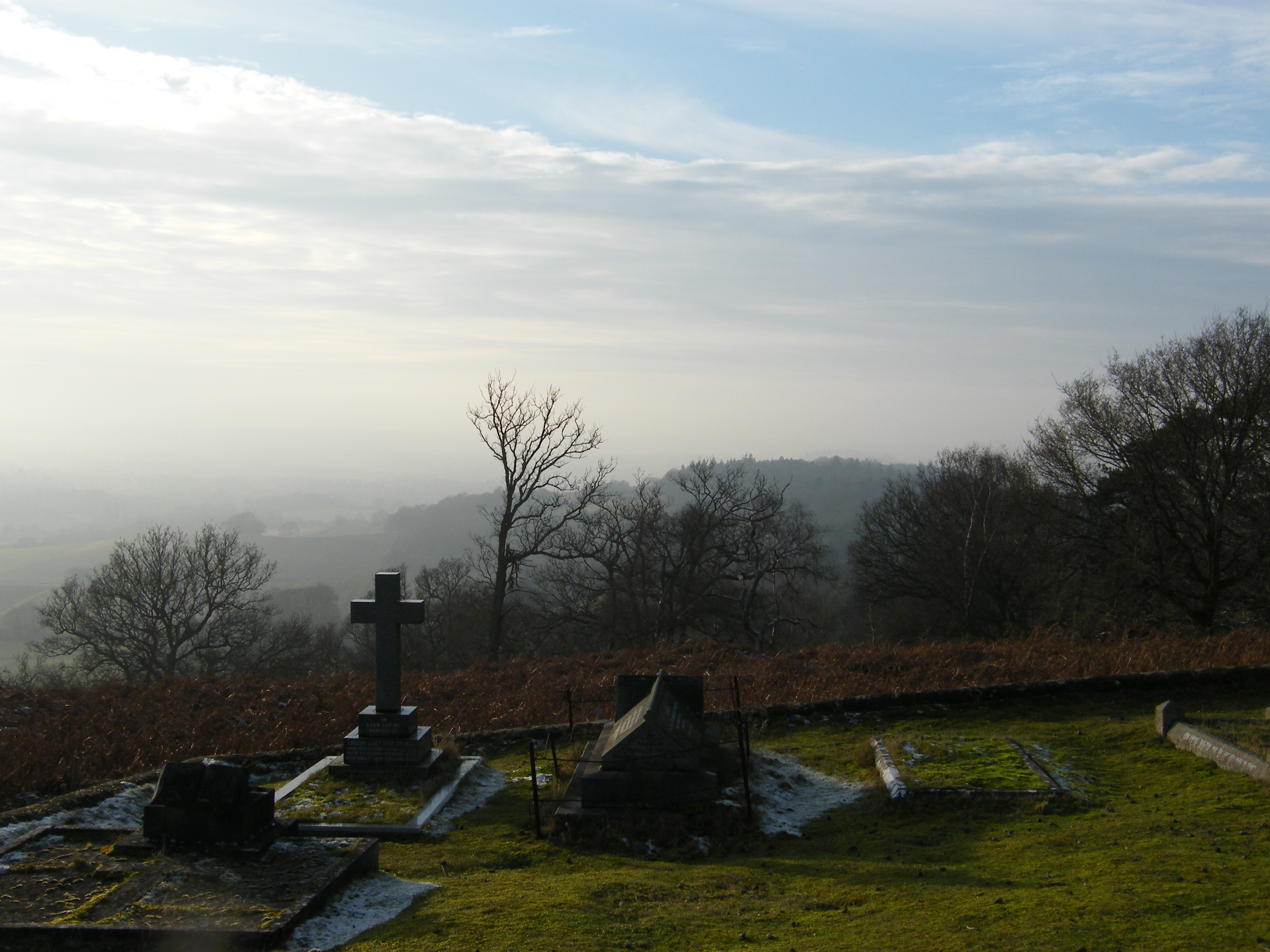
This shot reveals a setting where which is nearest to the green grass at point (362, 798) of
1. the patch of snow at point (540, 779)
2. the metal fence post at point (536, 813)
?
the patch of snow at point (540, 779)

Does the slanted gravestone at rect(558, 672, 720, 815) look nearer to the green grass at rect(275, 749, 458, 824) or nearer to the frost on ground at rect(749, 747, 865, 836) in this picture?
the frost on ground at rect(749, 747, 865, 836)

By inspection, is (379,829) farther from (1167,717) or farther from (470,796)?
(1167,717)

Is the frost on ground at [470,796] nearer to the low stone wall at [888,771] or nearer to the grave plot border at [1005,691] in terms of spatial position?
the grave plot border at [1005,691]

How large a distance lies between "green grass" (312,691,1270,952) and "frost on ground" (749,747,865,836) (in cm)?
22

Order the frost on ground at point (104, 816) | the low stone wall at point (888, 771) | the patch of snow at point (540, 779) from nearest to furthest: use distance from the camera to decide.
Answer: the frost on ground at point (104, 816) → the low stone wall at point (888, 771) → the patch of snow at point (540, 779)

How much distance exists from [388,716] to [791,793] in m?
4.44

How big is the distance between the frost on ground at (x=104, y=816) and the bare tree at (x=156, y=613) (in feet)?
68.7

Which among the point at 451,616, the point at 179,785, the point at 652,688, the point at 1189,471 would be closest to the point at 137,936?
the point at 179,785

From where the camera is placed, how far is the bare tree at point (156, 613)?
2852 centimetres

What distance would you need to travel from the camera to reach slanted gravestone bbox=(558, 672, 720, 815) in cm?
805

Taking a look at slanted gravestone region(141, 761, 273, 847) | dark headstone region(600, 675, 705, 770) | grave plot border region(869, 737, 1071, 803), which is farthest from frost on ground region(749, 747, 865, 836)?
slanted gravestone region(141, 761, 273, 847)

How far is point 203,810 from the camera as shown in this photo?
20.5ft

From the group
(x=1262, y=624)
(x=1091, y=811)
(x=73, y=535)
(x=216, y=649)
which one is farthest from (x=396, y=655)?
(x=73, y=535)

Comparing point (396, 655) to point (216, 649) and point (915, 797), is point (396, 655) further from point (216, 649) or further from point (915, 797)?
point (216, 649)
